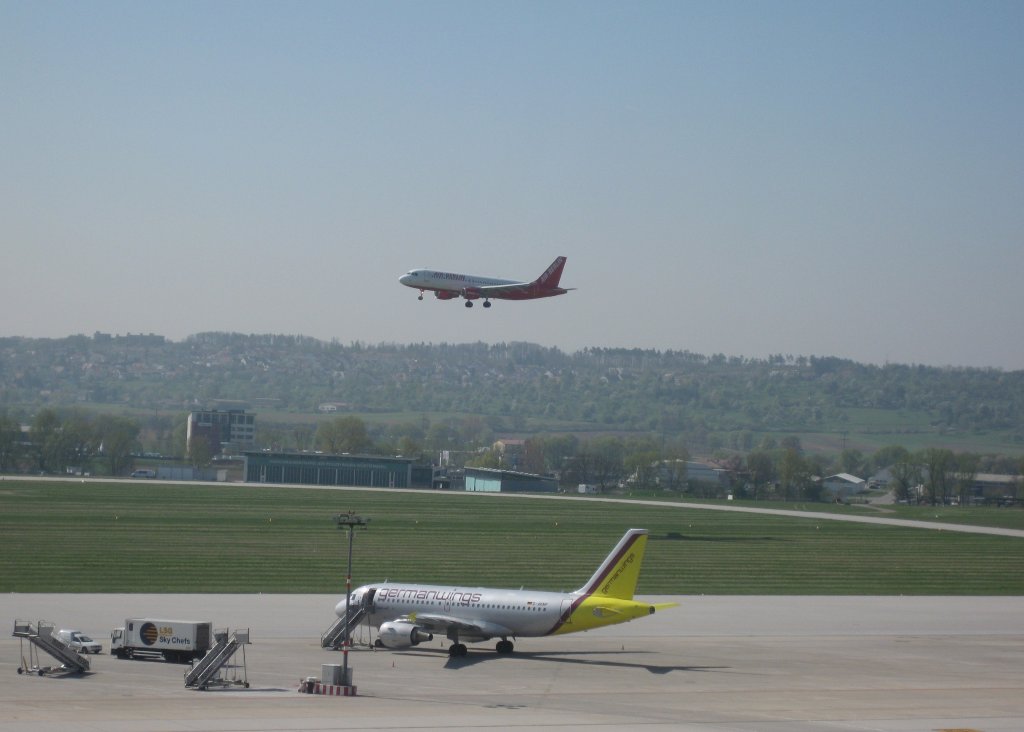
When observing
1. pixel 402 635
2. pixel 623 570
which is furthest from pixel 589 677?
pixel 402 635

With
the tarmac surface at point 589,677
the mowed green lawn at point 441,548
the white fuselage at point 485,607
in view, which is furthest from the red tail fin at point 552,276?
the white fuselage at point 485,607

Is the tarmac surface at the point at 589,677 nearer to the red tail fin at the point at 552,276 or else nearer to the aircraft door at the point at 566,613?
the aircraft door at the point at 566,613

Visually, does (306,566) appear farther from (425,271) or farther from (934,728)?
(934,728)

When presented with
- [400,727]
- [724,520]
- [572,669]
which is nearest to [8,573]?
[572,669]

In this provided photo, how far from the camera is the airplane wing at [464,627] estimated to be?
62.8 meters

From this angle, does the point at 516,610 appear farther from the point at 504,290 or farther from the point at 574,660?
the point at 504,290

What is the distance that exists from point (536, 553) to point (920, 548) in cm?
3996

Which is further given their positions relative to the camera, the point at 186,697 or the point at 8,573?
the point at 8,573

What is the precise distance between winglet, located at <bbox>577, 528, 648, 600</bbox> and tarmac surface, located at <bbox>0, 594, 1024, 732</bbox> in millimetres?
3224

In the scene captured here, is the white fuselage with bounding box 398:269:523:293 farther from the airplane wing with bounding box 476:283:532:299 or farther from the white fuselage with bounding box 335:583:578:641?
the white fuselage with bounding box 335:583:578:641

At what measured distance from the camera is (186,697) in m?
48.8

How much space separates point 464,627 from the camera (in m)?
62.8

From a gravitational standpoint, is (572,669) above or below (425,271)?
below

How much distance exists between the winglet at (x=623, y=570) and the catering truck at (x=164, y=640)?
18021 mm
